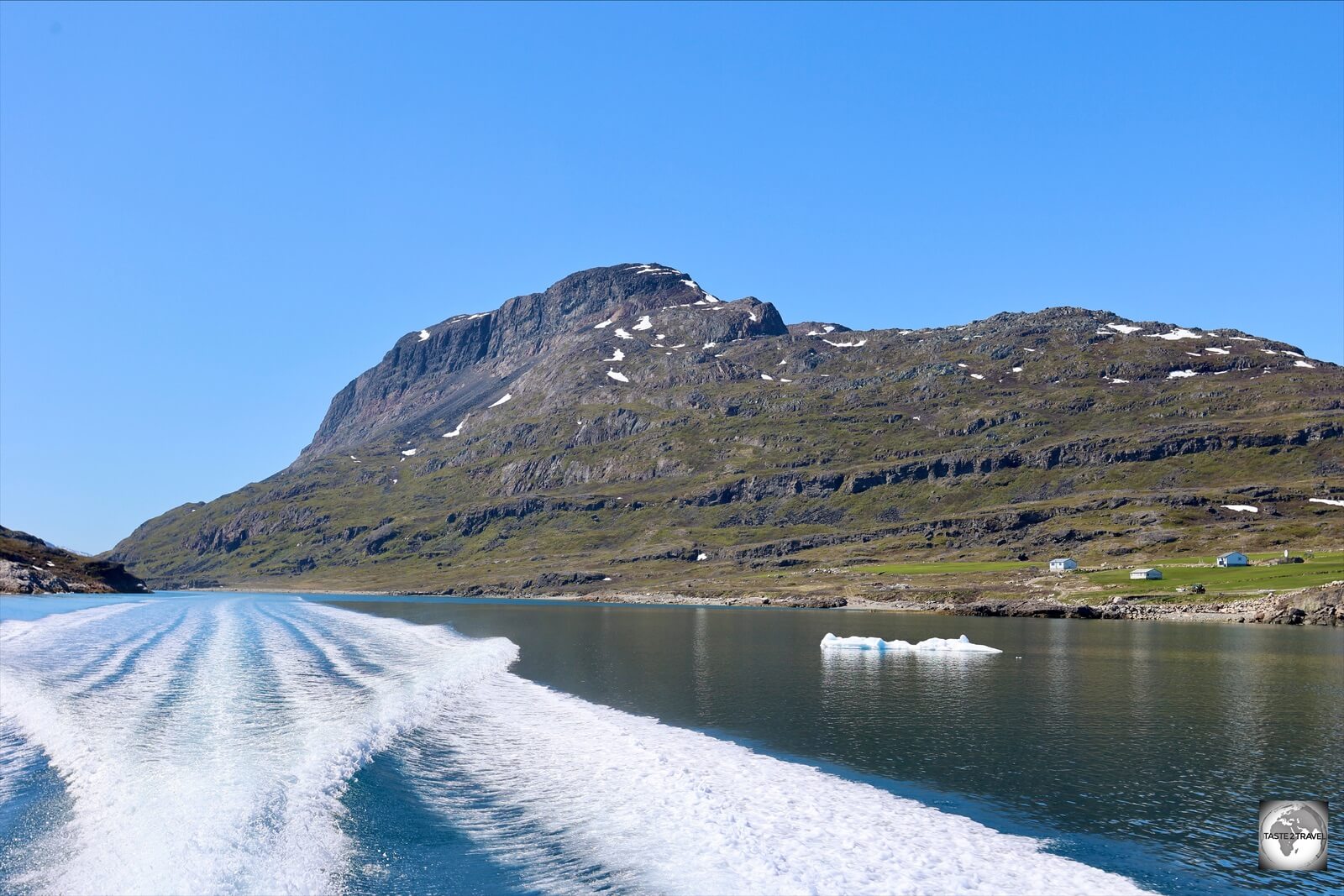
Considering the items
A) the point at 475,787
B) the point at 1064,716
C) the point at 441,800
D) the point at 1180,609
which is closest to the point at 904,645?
the point at 1064,716

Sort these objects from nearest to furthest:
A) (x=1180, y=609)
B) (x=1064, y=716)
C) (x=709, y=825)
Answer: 1. (x=709, y=825)
2. (x=1064, y=716)
3. (x=1180, y=609)

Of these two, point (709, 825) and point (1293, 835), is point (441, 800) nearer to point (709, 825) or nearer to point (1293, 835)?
point (709, 825)

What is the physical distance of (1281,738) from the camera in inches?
1613

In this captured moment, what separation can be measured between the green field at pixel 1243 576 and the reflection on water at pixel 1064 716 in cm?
3425

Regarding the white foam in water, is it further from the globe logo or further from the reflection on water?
the globe logo

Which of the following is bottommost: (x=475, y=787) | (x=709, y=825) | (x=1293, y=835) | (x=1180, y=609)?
(x=1180, y=609)

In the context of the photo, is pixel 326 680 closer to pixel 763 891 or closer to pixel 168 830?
pixel 168 830

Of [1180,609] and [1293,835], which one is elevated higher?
[1293,835]

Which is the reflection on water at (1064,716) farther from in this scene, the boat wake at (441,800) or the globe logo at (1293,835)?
the boat wake at (441,800)

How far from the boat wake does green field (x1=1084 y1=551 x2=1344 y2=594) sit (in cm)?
12469

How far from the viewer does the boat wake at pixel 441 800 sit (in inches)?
870

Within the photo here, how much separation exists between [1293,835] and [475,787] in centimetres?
2772

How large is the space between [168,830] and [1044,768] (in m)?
32.1

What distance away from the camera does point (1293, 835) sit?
26.8 metres
